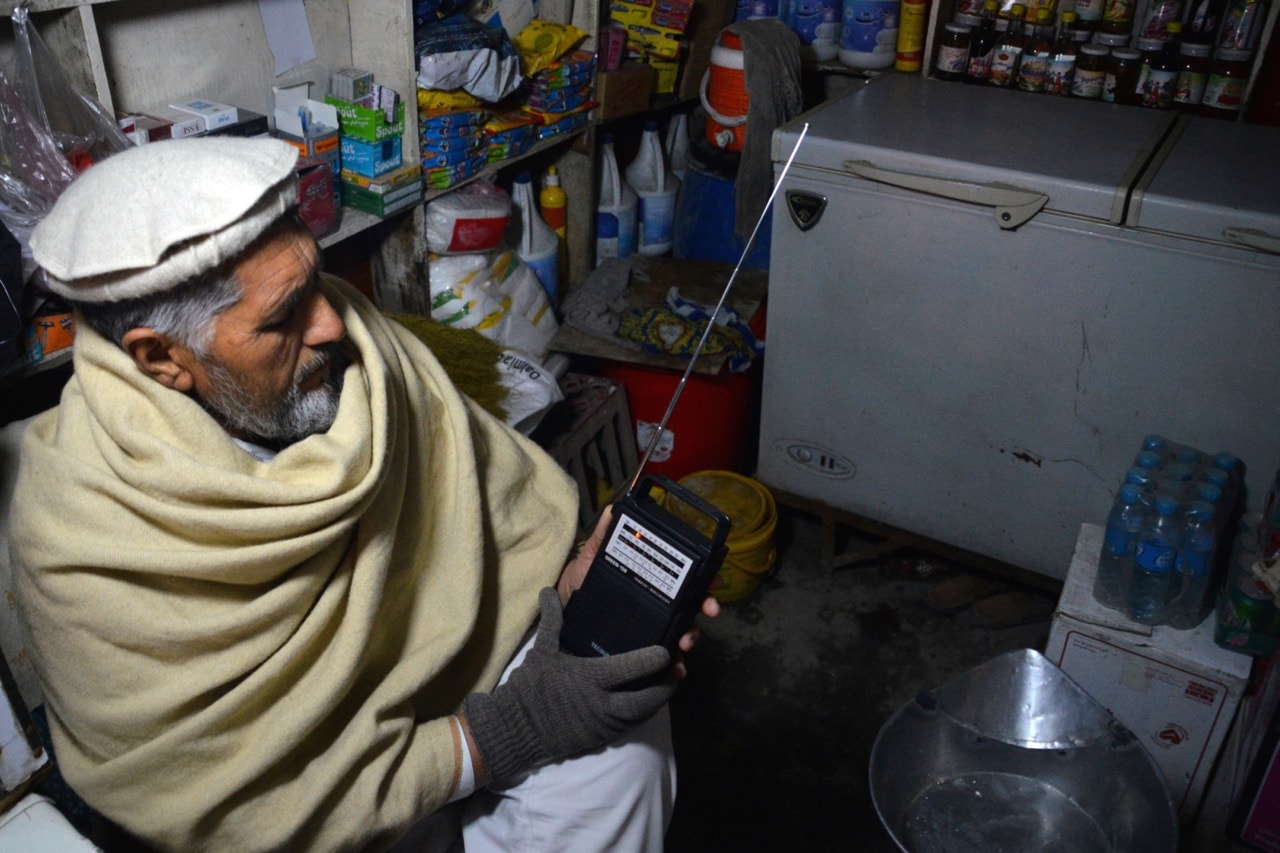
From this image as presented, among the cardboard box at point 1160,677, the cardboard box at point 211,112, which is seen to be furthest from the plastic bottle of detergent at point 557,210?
the cardboard box at point 1160,677

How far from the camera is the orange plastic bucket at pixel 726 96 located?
7.67 feet

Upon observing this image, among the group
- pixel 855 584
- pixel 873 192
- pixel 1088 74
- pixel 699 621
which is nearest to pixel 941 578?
pixel 855 584

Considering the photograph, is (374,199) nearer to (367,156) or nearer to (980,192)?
(367,156)

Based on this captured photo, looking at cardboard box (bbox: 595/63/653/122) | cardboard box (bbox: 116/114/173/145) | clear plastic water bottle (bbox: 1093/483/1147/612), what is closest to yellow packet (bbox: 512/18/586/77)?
cardboard box (bbox: 595/63/653/122)

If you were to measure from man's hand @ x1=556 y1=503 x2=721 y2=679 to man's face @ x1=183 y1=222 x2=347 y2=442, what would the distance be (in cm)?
36

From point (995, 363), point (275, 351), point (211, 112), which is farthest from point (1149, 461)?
point (211, 112)

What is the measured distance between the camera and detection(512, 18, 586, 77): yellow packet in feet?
6.78

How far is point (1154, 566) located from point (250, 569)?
1.30 m

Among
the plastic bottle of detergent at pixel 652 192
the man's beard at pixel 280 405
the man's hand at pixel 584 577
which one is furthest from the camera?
the plastic bottle of detergent at pixel 652 192

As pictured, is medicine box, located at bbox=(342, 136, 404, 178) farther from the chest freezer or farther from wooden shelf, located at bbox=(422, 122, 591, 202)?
the chest freezer

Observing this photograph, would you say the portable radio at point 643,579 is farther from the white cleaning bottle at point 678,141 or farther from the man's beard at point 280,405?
the white cleaning bottle at point 678,141

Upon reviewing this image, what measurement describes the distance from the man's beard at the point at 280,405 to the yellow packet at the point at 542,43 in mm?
1157

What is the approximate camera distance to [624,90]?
7.65 feet

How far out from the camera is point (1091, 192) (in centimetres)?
163
